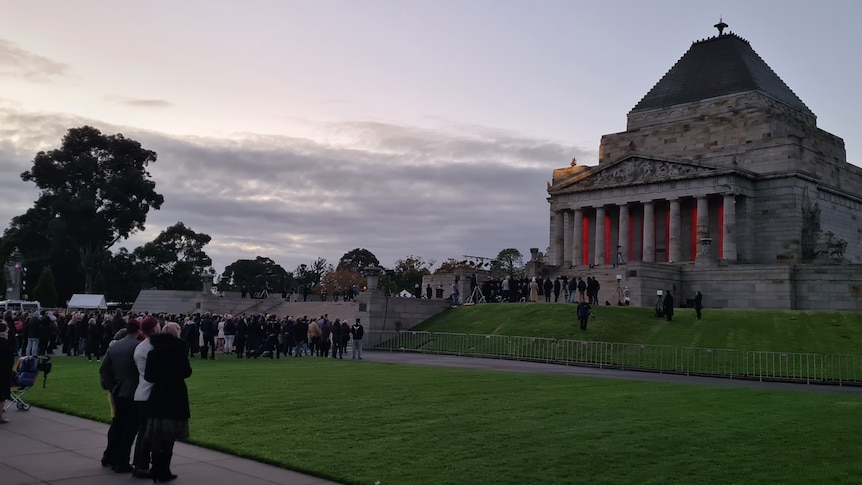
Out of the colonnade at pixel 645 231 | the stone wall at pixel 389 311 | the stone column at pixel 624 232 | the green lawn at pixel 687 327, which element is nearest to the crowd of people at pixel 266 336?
the stone wall at pixel 389 311

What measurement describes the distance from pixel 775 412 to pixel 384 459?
979 cm

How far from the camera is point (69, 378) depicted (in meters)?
21.5

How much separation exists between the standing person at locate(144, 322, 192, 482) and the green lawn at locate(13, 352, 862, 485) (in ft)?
5.08

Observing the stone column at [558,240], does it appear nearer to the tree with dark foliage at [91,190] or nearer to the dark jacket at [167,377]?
the tree with dark foliage at [91,190]

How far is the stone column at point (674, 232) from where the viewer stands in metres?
62.0

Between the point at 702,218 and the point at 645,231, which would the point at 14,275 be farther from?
the point at 702,218

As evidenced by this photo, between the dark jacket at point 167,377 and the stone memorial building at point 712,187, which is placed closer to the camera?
the dark jacket at point 167,377

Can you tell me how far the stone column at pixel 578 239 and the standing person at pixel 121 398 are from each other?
59.8 m

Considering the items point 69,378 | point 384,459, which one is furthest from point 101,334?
point 384,459

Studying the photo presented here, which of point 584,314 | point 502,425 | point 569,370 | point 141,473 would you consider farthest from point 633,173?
point 141,473

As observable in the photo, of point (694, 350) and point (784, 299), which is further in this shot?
point (784, 299)

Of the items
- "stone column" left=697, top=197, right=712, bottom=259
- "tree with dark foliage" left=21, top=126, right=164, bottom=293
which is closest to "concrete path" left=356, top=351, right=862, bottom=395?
"stone column" left=697, top=197, right=712, bottom=259

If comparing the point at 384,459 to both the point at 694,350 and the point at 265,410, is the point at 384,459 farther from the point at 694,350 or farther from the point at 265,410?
the point at 694,350

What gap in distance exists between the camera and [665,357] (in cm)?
3061
